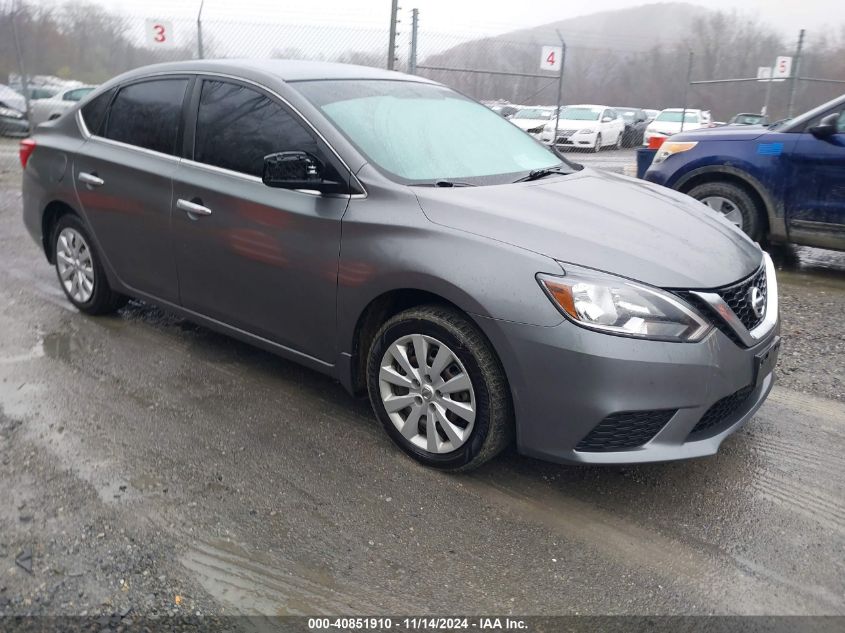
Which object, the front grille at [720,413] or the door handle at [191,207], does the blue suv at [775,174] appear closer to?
the front grille at [720,413]

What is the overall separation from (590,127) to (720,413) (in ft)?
70.6

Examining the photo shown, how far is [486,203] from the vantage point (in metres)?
3.11

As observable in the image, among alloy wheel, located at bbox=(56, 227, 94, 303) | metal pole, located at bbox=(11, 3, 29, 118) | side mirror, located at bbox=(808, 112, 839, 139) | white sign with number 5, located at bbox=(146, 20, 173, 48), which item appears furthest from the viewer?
metal pole, located at bbox=(11, 3, 29, 118)

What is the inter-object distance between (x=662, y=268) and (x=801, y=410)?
1663 millimetres

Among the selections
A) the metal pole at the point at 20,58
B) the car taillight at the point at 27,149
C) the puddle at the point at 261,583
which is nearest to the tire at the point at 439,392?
the puddle at the point at 261,583

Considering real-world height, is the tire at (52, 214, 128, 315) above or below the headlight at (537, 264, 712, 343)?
below

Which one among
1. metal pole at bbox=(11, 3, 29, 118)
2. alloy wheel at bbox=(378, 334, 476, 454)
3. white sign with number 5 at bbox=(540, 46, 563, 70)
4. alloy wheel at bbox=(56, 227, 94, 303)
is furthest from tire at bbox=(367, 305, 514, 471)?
metal pole at bbox=(11, 3, 29, 118)

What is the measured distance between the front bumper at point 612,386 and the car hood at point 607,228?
277 mm

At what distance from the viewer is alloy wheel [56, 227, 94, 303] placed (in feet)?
15.7

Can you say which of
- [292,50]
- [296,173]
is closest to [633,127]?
[292,50]

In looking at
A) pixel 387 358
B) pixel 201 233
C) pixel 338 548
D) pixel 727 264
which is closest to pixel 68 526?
pixel 338 548

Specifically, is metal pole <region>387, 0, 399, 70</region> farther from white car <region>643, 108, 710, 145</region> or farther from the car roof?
white car <region>643, 108, 710, 145</region>

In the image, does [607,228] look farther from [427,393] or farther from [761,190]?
[761,190]

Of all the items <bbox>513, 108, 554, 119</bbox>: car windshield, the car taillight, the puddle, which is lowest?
the puddle
